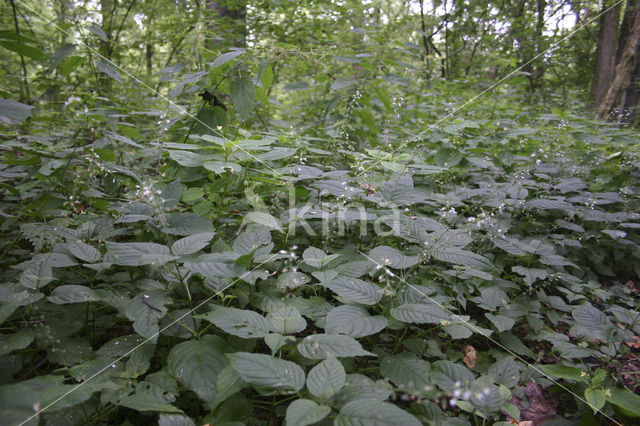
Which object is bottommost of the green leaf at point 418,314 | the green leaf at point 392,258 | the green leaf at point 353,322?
the green leaf at point 353,322

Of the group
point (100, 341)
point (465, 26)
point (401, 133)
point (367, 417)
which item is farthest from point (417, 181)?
point (465, 26)

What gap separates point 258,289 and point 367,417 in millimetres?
962

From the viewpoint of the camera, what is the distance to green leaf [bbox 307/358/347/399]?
104 centimetres

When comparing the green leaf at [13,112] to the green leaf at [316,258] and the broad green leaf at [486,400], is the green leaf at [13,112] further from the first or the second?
the broad green leaf at [486,400]

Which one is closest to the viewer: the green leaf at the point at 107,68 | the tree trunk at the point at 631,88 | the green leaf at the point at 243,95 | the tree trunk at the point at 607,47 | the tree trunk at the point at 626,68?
the green leaf at the point at 107,68

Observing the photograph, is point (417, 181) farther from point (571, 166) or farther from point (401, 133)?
point (571, 166)

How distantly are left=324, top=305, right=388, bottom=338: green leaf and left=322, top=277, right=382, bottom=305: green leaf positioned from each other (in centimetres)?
5

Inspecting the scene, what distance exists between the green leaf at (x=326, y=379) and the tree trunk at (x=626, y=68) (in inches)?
271

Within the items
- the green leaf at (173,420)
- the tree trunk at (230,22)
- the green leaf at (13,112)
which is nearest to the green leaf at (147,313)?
the green leaf at (173,420)

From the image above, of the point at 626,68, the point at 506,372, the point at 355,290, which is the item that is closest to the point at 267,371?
the point at 355,290

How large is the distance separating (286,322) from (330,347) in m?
0.22

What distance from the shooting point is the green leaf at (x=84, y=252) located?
1557 mm

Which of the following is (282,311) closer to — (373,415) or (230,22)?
(373,415)

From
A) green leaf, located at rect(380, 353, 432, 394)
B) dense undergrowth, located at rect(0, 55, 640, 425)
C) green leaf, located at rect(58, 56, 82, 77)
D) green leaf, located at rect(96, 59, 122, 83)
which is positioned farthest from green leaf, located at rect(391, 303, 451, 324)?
green leaf, located at rect(58, 56, 82, 77)
